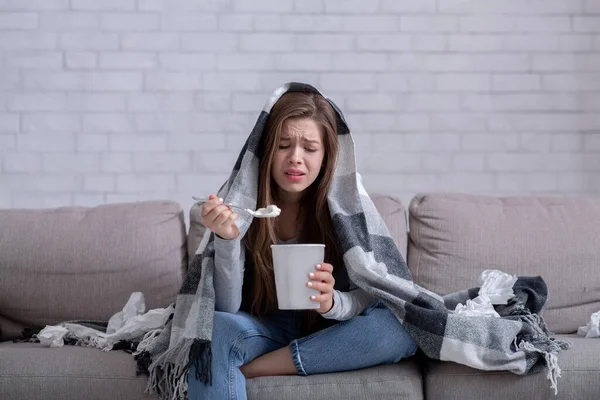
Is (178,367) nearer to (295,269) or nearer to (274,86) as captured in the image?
(295,269)

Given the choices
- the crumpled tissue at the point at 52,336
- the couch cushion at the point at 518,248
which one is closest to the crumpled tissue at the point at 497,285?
the couch cushion at the point at 518,248

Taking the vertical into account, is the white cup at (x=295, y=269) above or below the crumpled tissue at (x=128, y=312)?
above

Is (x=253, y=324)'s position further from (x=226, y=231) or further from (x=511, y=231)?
(x=511, y=231)

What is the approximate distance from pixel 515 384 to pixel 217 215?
0.84 metres

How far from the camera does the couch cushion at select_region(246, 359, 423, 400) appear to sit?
207 centimetres

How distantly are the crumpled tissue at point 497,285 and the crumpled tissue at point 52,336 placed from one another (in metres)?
1.15

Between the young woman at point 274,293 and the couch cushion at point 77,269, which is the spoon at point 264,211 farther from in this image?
the couch cushion at point 77,269

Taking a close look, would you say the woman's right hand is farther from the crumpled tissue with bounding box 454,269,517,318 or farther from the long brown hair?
the crumpled tissue with bounding box 454,269,517,318

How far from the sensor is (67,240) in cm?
268

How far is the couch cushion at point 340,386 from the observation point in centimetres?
207

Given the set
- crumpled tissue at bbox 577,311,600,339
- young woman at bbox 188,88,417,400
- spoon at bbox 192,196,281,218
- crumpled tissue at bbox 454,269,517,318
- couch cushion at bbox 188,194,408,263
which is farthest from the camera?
couch cushion at bbox 188,194,408,263

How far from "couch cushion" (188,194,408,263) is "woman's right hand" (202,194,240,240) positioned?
710mm

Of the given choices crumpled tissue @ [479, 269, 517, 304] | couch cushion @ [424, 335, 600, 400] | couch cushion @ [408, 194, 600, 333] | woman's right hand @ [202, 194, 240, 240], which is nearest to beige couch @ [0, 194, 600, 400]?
couch cushion @ [408, 194, 600, 333]

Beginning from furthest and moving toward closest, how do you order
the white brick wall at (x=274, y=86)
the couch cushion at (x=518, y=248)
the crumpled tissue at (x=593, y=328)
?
the white brick wall at (x=274, y=86)
the couch cushion at (x=518, y=248)
the crumpled tissue at (x=593, y=328)
